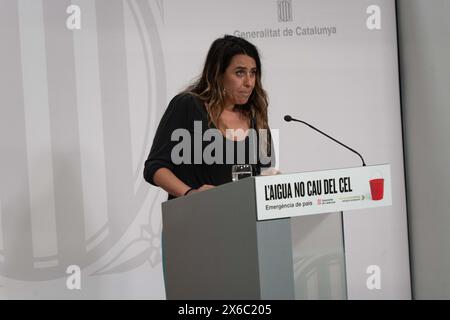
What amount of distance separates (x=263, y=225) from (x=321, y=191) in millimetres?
246

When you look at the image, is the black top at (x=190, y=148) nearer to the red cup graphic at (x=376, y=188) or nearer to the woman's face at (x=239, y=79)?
the woman's face at (x=239, y=79)

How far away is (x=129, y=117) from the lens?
170 inches

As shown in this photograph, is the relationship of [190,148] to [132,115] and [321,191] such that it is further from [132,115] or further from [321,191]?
[132,115]

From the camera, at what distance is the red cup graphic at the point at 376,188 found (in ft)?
7.41

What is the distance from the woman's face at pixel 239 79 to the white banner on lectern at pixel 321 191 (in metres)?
1.18

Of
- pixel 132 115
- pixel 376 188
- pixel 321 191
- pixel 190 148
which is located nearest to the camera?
pixel 321 191

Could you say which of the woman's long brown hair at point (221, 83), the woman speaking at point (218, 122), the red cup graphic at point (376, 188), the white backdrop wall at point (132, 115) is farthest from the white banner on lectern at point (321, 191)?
the white backdrop wall at point (132, 115)

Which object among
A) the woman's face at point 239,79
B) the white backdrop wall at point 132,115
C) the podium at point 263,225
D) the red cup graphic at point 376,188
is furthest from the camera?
the white backdrop wall at point 132,115

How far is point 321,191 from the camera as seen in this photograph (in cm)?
216

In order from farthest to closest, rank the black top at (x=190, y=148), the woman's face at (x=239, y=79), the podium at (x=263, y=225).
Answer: the woman's face at (x=239, y=79) < the black top at (x=190, y=148) < the podium at (x=263, y=225)

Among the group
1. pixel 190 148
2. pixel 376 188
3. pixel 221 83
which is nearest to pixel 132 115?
pixel 221 83

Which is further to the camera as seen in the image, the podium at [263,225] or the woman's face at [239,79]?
the woman's face at [239,79]

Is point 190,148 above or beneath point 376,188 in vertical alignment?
above

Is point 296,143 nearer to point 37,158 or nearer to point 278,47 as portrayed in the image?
point 278,47
